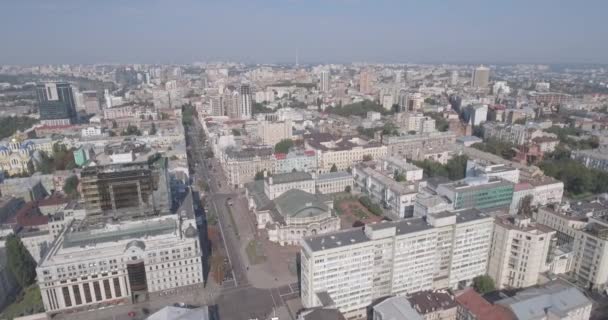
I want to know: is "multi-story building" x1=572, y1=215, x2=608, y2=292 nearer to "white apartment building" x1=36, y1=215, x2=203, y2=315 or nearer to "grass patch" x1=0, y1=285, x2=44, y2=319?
"white apartment building" x1=36, y1=215, x2=203, y2=315

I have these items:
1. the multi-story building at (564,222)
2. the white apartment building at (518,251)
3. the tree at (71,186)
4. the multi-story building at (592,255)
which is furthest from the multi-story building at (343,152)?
the tree at (71,186)

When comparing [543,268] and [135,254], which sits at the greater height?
[135,254]

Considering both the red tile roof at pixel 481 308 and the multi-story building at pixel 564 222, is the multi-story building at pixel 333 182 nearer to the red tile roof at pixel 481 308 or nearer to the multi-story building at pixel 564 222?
the multi-story building at pixel 564 222

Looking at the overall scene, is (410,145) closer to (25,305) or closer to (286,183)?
(286,183)

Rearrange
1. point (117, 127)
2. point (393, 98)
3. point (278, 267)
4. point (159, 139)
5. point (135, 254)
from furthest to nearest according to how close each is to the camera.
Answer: point (393, 98) → point (117, 127) → point (159, 139) → point (278, 267) → point (135, 254)

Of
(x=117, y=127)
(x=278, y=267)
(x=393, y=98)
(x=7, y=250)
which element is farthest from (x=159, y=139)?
(x=393, y=98)

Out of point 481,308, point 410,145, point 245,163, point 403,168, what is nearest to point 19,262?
point 245,163

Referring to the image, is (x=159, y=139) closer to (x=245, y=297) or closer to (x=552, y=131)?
(x=245, y=297)
